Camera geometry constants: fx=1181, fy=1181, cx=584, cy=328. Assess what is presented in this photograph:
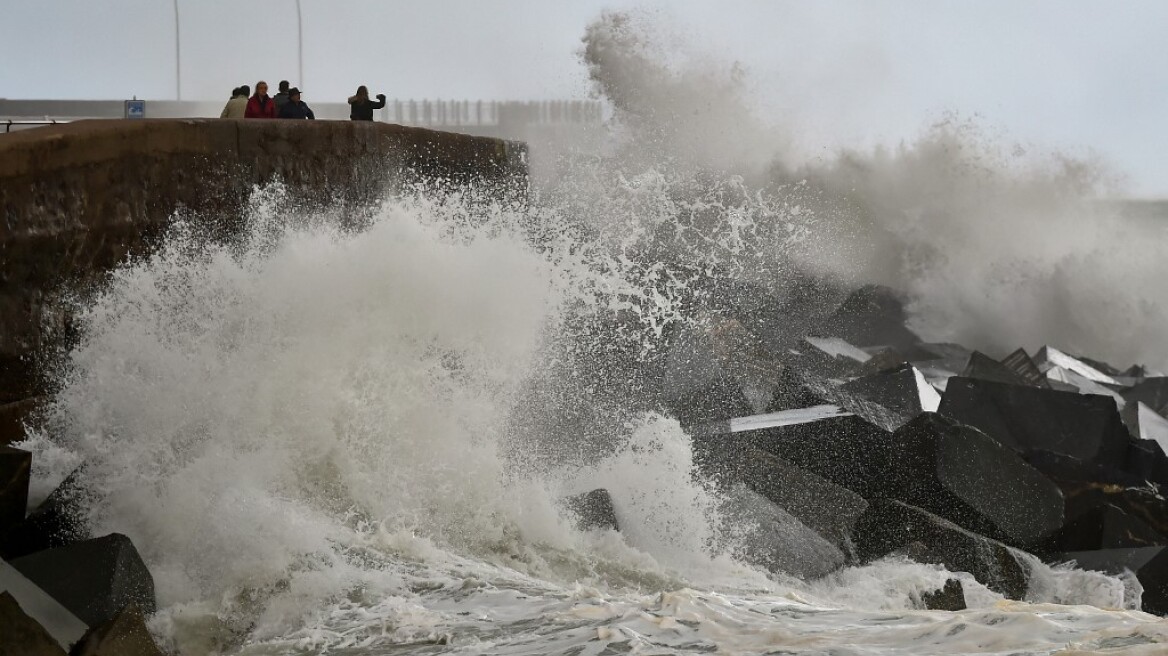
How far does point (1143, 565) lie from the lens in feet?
17.1

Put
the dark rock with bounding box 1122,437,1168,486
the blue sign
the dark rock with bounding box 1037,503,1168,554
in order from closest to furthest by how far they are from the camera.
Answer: the dark rock with bounding box 1037,503,1168,554 < the dark rock with bounding box 1122,437,1168,486 < the blue sign

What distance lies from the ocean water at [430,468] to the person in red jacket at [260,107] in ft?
5.85

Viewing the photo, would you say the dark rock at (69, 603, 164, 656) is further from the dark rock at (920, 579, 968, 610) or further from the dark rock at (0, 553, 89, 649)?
the dark rock at (920, 579, 968, 610)

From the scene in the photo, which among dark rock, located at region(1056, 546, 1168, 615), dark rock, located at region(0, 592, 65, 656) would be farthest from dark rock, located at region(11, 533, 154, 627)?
dark rock, located at region(1056, 546, 1168, 615)

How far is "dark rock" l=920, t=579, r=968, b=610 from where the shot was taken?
4473 millimetres

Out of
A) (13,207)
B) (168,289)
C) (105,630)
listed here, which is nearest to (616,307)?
(168,289)

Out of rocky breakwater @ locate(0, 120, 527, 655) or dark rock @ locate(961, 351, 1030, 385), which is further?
dark rock @ locate(961, 351, 1030, 385)

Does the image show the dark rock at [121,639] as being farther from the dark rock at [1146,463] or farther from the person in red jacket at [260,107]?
the person in red jacket at [260,107]

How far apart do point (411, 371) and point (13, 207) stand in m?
1.75

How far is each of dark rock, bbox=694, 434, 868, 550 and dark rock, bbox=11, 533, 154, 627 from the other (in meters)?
2.78

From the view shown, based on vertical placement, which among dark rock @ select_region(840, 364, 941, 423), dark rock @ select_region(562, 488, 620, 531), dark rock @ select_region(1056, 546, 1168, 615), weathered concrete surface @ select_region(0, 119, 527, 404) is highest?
weathered concrete surface @ select_region(0, 119, 527, 404)

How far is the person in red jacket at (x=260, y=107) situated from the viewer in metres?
9.05

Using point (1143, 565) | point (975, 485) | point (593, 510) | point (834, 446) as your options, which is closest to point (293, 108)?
point (834, 446)

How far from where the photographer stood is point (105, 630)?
3.28m
